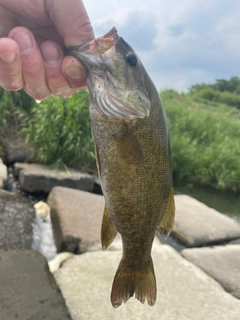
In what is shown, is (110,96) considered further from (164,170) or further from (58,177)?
(58,177)

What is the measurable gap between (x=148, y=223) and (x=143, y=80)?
71cm

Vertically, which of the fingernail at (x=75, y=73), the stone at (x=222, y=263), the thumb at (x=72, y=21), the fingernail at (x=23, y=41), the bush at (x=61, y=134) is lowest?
the stone at (x=222, y=263)

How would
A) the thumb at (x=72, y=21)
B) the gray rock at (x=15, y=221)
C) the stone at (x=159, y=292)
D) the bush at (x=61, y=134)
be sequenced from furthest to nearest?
the bush at (x=61, y=134)
the gray rock at (x=15, y=221)
the stone at (x=159, y=292)
the thumb at (x=72, y=21)

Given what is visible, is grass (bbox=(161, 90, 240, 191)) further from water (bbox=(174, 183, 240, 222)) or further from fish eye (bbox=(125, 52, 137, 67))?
fish eye (bbox=(125, 52, 137, 67))

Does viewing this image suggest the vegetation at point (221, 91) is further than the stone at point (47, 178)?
Yes

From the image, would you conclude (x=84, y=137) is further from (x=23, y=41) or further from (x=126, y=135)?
(x=126, y=135)

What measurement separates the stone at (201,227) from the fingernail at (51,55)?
11.4 feet

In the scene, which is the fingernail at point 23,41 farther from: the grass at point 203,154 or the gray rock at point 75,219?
the grass at point 203,154

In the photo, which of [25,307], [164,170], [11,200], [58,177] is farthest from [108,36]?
[58,177]

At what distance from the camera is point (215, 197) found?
311 inches

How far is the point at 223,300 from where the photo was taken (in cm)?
348

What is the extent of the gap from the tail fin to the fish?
5cm

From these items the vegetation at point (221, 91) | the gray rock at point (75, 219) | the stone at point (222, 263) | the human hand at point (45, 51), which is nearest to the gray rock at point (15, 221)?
the gray rock at point (75, 219)

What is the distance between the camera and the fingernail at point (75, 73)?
6.54 ft
